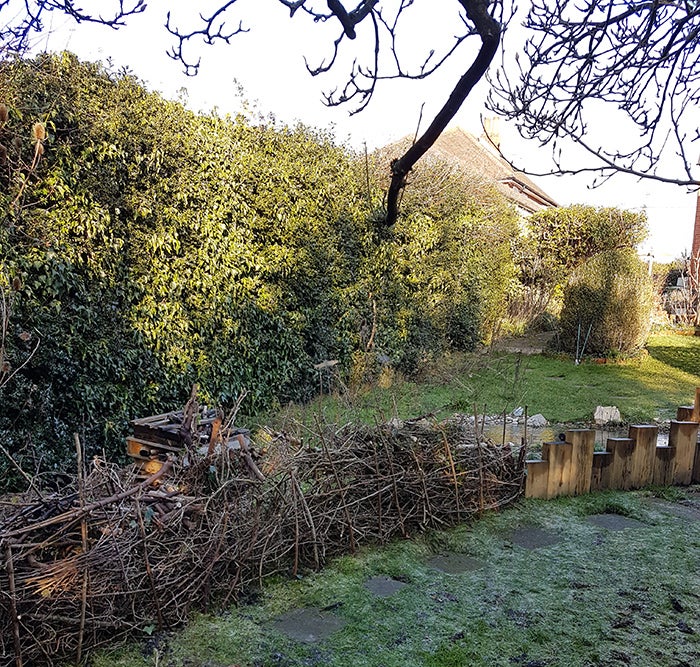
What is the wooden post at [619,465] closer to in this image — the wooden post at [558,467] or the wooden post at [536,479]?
the wooden post at [558,467]

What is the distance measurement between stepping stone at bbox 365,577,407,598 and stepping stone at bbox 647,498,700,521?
2.25 m

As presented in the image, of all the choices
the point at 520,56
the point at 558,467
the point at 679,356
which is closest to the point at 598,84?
the point at 520,56

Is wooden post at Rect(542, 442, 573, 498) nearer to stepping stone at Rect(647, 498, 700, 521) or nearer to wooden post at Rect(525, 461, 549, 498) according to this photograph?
wooden post at Rect(525, 461, 549, 498)

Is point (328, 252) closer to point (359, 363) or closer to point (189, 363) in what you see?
point (359, 363)

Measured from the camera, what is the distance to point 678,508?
4.24 m

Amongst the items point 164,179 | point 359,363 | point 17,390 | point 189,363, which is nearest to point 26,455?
point 17,390

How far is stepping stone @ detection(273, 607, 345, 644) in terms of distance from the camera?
8.43ft

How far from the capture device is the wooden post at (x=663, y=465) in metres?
4.67

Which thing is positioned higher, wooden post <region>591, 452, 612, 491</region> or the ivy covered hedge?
the ivy covered hedge

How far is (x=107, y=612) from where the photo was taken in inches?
93.5

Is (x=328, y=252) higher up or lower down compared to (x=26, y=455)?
higher up

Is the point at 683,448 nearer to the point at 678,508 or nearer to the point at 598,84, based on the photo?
the point at 678,508

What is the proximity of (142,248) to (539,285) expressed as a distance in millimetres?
12115

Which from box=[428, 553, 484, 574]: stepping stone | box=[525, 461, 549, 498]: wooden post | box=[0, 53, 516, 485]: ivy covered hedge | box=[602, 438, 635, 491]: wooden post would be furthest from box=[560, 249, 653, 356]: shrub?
box=[428, 553, 484, 574]: stepping stone
